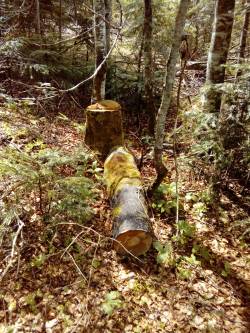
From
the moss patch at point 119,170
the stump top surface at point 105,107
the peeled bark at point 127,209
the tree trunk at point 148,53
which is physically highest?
the tree trunk at point 148,53

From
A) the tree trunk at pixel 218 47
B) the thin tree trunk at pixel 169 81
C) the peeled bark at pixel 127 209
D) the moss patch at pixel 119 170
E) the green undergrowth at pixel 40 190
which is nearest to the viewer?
the thin tree trunk at pixel 169 81

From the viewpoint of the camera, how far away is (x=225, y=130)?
486 cm

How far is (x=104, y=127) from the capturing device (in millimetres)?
6055

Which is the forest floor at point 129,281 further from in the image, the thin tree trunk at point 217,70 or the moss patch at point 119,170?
the thin tree trunk at point 217,70

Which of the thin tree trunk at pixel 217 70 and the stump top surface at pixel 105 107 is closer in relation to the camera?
the thin tree trunk at pixel 217 70

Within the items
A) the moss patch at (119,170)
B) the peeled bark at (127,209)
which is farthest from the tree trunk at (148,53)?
the peeled bark at (127,209)

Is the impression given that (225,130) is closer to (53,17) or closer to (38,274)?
(38,274)

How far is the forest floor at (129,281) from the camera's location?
3424mm

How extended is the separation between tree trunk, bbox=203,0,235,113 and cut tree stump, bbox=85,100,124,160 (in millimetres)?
1815

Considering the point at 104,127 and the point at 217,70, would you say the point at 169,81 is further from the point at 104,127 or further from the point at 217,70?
the point at 104,127

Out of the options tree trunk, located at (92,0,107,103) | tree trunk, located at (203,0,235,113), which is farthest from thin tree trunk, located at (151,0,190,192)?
tree trunk, located at (92,0,107,103)

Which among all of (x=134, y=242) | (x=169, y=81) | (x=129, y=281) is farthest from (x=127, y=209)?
(x=169, y=81)

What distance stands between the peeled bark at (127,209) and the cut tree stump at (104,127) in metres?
0.86

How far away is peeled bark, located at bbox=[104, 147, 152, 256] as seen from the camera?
4000 mm
